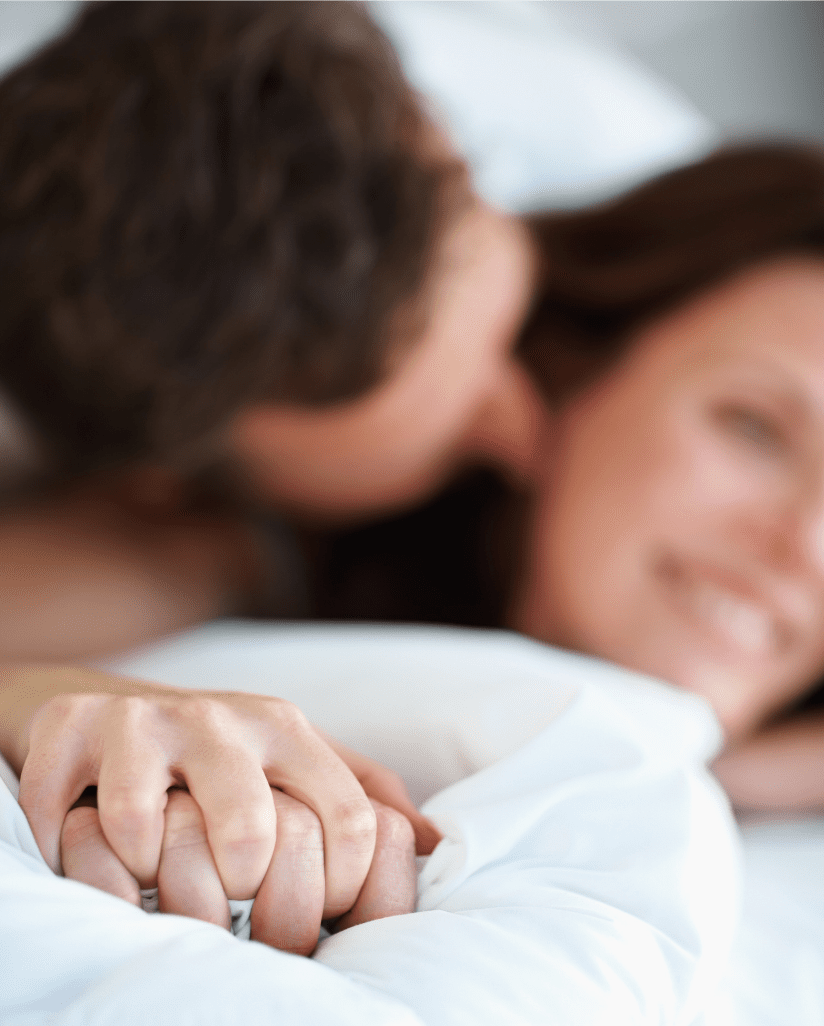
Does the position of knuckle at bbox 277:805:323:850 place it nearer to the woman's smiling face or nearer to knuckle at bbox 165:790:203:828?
knuckle at bbox 165:790:203:828

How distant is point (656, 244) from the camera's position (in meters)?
0.73

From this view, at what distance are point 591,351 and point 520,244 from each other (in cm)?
12

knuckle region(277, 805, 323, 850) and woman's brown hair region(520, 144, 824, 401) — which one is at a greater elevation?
woman's brown hair region(520, 144, 824, 401)

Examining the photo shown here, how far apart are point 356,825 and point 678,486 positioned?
0.39 metres

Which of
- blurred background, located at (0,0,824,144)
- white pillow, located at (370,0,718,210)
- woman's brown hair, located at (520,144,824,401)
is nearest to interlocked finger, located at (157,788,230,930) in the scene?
woman's brown hair, located at (520,144,824,401)

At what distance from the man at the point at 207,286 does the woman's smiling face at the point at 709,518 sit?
128mm

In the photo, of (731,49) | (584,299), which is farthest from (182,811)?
(731,49)

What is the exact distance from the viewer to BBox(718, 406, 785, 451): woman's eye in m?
0.55

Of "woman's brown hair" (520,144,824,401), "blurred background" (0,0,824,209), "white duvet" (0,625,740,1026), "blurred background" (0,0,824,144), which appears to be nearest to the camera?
"white duvet" (0,625,740,1026)

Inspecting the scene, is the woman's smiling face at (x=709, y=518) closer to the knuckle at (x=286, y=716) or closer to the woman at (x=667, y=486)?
the woman at (x=667, y=486)

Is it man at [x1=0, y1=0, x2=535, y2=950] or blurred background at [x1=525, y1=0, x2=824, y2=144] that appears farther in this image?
blurred background at [x1=525, y1=0, x2=824, y2=144]

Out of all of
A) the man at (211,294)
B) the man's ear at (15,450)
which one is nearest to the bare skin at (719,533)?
the man at (211,294)

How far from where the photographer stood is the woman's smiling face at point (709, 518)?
51cm

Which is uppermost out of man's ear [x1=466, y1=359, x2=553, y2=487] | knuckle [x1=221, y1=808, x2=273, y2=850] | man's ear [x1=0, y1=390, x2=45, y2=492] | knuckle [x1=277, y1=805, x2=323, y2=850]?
man's ear [x1=466, y1=359, x2=553, y2=487]
